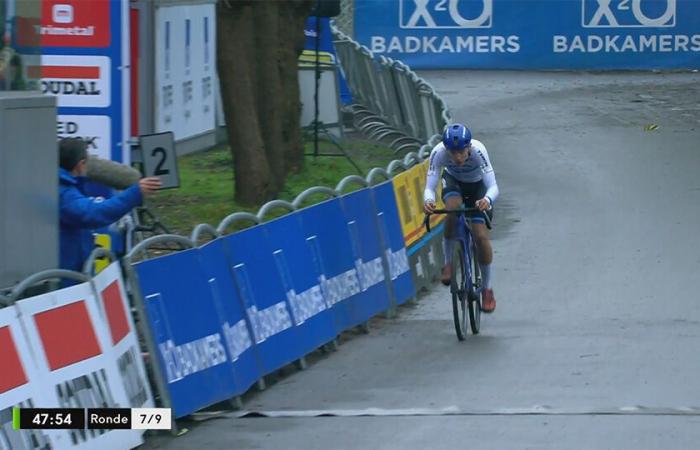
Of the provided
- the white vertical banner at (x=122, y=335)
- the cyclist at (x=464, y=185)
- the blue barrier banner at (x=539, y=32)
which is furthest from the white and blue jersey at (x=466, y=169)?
the blue barrier banner at (x=539, y=32)

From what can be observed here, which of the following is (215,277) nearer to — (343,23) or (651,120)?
(651,120)

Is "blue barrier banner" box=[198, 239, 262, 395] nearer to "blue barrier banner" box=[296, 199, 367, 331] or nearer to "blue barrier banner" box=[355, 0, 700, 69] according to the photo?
"blue barrier banner" box=[296, 199, 367, 331]

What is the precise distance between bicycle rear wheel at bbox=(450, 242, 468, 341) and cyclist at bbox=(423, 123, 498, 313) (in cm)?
6

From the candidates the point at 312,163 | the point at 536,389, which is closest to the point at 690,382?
the point at 536,389

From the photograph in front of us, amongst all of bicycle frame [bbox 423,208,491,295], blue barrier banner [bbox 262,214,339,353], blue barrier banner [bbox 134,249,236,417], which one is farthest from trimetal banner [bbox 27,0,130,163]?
bicycle frame [bbox 423,208,491,295]

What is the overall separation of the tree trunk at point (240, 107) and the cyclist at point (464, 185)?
5303 millimetres

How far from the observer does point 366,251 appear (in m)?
12.6

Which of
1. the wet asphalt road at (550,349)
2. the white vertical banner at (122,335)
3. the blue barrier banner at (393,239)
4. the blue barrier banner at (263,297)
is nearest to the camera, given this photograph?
the white vertical banner at (122,335)

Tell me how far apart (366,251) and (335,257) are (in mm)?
818

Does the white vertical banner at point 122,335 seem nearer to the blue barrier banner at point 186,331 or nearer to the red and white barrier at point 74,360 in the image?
the red and white barrier at point 74,360

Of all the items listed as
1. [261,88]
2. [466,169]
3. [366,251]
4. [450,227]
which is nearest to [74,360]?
[450,227]

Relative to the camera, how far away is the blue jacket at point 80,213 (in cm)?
880

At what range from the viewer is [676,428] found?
863 centimetres

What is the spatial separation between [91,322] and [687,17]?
30.8 m
